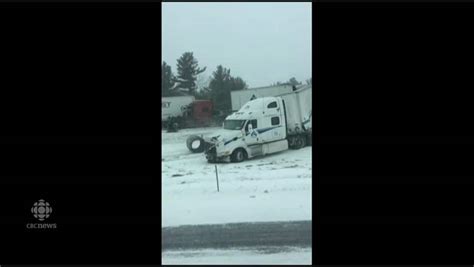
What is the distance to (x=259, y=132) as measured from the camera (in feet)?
9.66

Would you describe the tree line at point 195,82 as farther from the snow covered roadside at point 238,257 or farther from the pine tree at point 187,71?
the snow covered roadside at point 238,257

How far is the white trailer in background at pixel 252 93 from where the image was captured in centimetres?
283

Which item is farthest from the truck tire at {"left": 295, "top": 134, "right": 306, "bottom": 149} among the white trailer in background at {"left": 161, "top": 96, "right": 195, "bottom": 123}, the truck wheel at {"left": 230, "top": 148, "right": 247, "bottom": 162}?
the white trailer in background at {"left": 161, "top": 96, "right": 195, "bottom": 123}

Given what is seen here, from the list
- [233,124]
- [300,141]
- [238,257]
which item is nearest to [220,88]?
[233,124]

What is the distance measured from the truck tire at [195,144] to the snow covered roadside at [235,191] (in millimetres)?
39

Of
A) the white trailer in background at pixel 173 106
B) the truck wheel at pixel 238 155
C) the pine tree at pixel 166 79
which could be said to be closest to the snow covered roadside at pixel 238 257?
the truck wheel at pixel 238 155

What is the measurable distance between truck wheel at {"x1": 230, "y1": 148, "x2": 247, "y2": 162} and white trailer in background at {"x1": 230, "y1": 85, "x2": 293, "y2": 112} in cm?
32

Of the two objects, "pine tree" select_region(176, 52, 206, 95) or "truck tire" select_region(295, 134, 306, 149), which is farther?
"truck tire" select_region(295, 134, 306, 149)

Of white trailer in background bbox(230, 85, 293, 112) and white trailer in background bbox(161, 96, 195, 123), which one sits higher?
white trailer in background bbox(230, 85, 293, 112)

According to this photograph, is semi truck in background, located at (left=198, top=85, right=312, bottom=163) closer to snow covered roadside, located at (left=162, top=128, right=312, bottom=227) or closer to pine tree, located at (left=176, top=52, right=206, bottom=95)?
snow covered roadside, located at (left=162, top=128, right=312, bottom=227)

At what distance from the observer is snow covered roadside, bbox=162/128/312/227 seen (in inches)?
112
